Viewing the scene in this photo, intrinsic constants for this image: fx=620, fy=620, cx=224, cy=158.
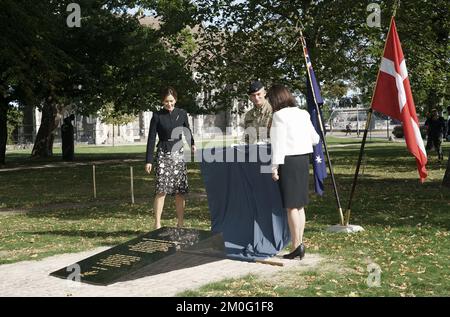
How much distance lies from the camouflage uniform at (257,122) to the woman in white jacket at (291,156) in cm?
50

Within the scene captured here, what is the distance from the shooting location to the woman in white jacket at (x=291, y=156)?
8188 mm

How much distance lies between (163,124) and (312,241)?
9.74ft

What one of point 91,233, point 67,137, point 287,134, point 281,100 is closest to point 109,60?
point 67,137

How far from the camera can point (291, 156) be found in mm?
→ 8266

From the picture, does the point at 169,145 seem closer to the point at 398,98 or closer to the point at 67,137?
the point at 398,98

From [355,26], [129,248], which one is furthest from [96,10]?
[129,248]

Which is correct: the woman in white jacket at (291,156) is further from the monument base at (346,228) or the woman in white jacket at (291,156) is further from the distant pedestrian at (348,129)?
the distant pedestrian at (348,129)

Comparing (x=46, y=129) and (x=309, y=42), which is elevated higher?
(x=309, y=42)

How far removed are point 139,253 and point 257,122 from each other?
2.69 m

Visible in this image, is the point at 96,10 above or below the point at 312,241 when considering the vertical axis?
above

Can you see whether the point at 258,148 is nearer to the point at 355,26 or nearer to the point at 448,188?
the point at 448,188

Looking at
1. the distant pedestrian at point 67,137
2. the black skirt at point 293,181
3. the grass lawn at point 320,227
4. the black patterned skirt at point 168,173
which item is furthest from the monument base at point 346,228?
the distant pedestrian at point 67,137

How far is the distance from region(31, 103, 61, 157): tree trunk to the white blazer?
109ft

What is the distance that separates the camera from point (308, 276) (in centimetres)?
735
